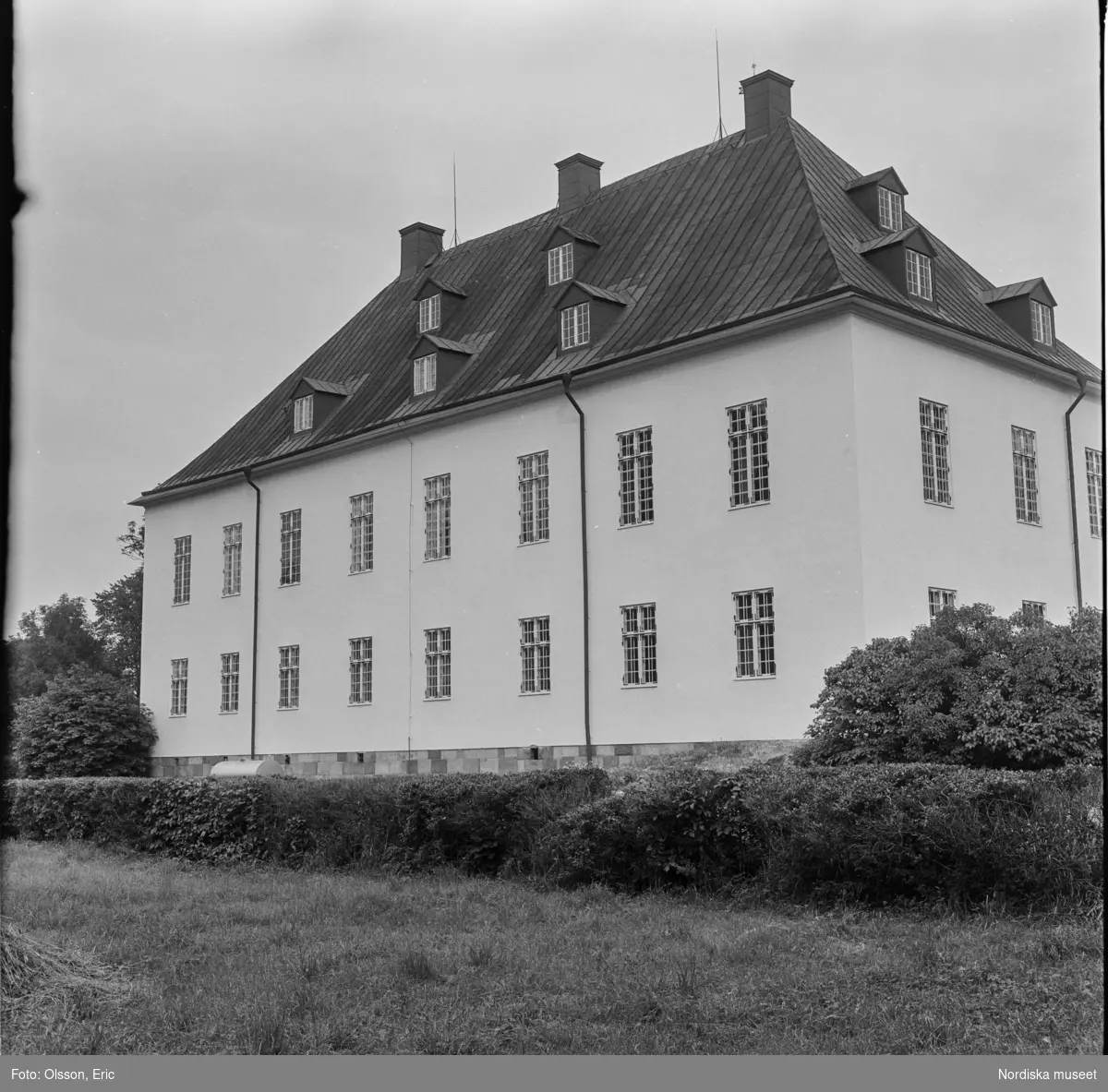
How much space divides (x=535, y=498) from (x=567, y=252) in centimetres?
609

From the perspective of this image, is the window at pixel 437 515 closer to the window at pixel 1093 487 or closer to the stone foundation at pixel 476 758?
the stone foundation at pixel 476 758

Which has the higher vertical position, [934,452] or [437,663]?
[934,452]

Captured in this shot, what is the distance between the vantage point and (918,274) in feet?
73.0

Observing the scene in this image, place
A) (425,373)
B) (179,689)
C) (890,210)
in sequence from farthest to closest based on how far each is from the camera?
(179,689) < (425,373) < (890,210)

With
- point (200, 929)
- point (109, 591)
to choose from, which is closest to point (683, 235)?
point (200, 929)

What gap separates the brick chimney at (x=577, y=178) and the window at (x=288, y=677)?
12421 mm

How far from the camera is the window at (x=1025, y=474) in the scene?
2341 centimetres

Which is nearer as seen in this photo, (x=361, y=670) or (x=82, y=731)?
(x=361, y=670)

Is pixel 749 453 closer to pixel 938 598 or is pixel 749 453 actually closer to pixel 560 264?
pixel 938 598

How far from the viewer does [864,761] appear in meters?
15.6

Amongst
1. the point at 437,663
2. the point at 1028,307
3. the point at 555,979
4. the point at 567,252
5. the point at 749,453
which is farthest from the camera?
the point at 567,252

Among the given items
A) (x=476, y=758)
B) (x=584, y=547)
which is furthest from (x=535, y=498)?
(x=476, y=758)

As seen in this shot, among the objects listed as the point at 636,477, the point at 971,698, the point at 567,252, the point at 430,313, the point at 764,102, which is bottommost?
the point at 971,698

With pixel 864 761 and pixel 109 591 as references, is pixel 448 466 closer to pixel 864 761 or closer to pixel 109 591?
pixel 864 761
